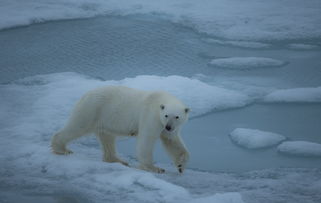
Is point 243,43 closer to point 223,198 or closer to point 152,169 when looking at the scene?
point 152,169

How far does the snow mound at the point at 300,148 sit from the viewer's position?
4694 millimetres

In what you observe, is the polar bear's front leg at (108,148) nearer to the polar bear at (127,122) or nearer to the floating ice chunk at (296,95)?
the polar bear at (127,122)

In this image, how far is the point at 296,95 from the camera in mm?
6059

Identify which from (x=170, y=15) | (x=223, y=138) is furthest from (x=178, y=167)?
(x=170, y=15)

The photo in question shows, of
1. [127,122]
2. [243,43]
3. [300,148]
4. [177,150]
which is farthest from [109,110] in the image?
[243,43]

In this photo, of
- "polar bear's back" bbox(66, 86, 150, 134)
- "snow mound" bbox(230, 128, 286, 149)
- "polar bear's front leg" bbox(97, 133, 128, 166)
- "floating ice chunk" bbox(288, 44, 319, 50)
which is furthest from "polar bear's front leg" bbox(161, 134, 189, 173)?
"floating ice chunk" bbox(288, 44, 319, 50)

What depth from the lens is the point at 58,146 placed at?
452cm

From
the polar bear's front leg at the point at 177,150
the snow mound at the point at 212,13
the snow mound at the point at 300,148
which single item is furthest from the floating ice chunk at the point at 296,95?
the snow mound at the point at 212,13

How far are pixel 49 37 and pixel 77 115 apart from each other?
14.5 ft

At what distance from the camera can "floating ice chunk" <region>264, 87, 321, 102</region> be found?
6.00m

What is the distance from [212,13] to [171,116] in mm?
6339

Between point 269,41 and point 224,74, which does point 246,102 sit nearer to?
point 224,74

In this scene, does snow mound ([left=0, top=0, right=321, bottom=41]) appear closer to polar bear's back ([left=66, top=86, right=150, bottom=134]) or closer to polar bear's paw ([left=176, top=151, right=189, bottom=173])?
polar bear's back ([left=66, top=86, right=150, bottom=134])

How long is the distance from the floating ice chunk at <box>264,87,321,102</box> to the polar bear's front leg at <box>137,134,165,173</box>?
7.40 ft
